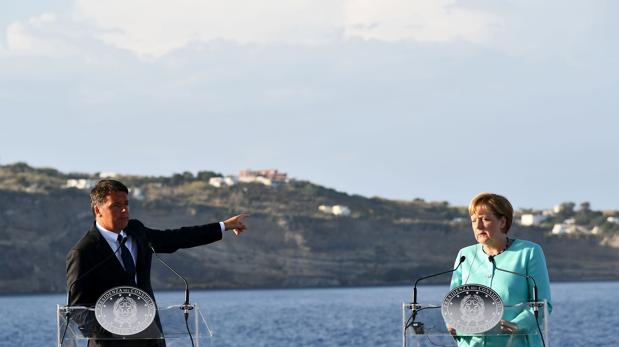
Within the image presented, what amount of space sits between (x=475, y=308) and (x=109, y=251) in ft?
5.74

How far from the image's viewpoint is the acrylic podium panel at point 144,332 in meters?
5.92

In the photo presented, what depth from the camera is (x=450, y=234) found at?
5861 inches

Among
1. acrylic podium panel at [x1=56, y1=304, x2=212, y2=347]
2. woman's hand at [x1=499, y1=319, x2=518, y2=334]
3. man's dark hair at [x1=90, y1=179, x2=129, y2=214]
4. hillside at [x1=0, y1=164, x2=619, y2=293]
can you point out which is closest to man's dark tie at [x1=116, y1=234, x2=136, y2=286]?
man's dark hair at [x1=90, y1=179, x2=129, y2=214]

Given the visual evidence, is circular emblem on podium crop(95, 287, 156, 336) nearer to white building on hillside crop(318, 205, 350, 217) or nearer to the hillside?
the hillside

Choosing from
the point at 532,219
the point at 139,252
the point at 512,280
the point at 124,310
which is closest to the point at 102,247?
the point at 139,252

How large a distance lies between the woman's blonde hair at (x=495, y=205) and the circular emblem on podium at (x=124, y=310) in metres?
1.50

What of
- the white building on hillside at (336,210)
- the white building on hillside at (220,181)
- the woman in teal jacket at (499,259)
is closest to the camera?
the woman in teal jacket at (499,259)

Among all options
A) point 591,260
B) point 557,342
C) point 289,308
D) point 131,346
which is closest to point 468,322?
point 131,346

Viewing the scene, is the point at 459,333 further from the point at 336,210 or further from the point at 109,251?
the point at 336,210

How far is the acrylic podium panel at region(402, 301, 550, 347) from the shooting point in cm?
588

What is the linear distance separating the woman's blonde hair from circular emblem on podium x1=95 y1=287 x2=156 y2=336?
4.91 feet

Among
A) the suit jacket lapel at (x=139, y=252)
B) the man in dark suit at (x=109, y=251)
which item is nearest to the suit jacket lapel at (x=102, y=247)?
the man in dark suit at (x=109, y=251)

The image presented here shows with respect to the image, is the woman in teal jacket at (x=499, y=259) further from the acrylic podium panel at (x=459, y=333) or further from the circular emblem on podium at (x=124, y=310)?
the circular emblem on podium at (x=124, y=310)

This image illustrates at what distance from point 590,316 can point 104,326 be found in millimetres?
61367
